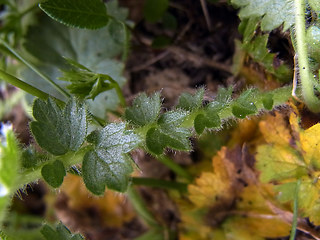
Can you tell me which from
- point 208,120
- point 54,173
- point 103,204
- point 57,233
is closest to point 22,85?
point 54,173

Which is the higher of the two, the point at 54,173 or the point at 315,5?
the point at 315,5

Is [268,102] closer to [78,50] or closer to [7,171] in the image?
[7,171]

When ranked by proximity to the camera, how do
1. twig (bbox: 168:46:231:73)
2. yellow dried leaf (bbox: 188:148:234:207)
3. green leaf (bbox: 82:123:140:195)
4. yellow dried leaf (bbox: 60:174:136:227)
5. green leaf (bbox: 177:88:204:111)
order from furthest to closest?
yellow dried leaf (bbox: 60:174:136:227) → twig (bbox: 168:46:231:73) → yellow dried leaf (bbox: 188:148:234:207) → green leaf (bbox: 177:88:204:111) → green leaf (bbox: 82:123:140:195)

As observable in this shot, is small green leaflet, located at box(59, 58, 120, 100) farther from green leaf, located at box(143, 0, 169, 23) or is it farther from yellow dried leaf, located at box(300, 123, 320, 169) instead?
yellow dried leaf, located at box(300, 123, 320, 169)

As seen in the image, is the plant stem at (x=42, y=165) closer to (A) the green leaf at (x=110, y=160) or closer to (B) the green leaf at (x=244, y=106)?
(A) the green leaf at (x=110, y=160)

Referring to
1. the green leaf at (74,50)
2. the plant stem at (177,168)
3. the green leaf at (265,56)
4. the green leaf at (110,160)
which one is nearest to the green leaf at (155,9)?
the green leaf at (74,50)

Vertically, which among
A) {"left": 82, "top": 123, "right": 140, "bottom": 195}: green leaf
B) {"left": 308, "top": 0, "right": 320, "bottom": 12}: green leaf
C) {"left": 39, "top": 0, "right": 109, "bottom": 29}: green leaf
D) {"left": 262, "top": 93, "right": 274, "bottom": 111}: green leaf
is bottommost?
{"left": 82, "top": 123, "right": 140, "bottom": 195}: green leaf

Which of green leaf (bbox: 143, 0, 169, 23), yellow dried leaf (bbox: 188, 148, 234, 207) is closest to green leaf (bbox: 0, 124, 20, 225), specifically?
yellow dried leaf (bbox: 188, 148, 234, 207)
